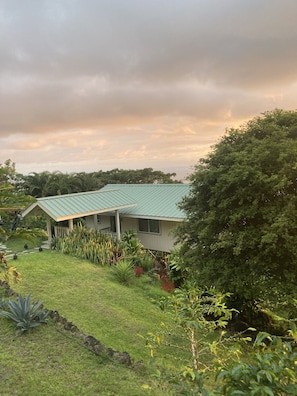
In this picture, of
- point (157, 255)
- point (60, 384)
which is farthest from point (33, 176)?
point (60, 384)

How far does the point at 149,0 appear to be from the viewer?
8844mm

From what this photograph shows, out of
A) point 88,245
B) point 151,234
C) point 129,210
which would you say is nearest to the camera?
point 88,245

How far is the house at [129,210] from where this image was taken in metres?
14.5

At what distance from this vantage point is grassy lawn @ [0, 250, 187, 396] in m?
3.90

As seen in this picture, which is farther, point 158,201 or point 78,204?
point 158,201

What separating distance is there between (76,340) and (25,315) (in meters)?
1.18

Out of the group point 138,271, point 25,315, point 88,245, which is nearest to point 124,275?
point 138,271

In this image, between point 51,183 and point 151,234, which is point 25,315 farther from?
point 51,183

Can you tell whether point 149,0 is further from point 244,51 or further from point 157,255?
point 157,255

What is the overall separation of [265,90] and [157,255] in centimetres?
970

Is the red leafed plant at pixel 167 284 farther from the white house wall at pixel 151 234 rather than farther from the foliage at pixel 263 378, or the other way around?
the foliage at pixel 263 378

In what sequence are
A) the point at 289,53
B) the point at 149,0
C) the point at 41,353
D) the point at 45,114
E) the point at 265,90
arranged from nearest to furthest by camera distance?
the point at 41,353 < the point at 149,0 < the point at 289,53 < the point at 265,90 < the point at 45,114

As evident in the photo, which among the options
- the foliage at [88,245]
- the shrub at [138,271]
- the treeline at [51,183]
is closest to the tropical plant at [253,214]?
the shrub at [138,271]

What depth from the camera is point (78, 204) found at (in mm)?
15148
